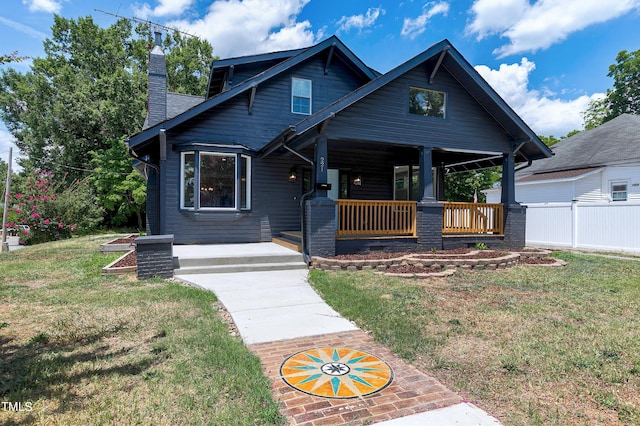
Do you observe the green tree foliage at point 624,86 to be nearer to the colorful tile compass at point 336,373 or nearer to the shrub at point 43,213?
the colorful tile compass at point 336,373

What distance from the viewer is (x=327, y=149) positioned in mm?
10141

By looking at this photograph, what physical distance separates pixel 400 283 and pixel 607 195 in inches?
577

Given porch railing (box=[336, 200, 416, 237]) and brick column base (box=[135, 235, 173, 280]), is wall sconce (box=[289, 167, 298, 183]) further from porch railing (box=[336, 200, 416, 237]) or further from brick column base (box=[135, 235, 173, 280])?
brick column base (box=[135, 235, 173, 280])

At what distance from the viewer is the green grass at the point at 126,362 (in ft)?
7.80

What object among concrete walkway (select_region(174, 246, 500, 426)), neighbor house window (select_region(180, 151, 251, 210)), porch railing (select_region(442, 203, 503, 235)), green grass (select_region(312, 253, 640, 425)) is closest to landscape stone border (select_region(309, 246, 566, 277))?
green grass (select_region(312, 253, 640, 425))

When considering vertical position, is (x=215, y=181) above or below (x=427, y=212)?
above

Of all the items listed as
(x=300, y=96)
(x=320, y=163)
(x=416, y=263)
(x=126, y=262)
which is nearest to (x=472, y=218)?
(x=416, y=263)

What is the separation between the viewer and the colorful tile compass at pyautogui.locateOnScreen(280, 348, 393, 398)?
2.71 m

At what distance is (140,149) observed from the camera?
9.59 metres

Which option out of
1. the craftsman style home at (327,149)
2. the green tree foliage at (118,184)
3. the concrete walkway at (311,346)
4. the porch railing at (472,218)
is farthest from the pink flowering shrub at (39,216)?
the porch railing at (472,218)

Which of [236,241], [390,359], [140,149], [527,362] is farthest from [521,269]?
[140,149]

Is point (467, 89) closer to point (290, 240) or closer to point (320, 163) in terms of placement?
point (320, 163)

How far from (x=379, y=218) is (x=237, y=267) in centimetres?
386

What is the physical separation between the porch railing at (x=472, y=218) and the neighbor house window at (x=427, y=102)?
259cm
